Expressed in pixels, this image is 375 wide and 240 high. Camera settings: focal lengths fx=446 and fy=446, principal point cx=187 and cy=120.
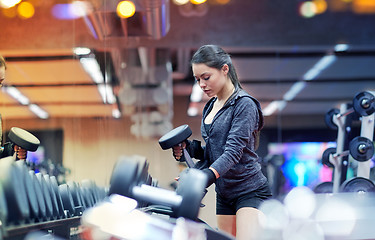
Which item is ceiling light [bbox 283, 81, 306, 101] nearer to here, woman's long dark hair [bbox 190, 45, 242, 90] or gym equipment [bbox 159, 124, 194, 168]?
woman's long dark hair [bbox 190, 45, 242, 90]

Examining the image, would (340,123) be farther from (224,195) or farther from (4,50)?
(4,50)

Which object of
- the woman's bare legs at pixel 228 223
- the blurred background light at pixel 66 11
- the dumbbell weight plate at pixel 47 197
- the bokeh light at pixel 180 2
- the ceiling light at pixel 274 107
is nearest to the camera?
the dumbbell weight plate at pixel 47 197

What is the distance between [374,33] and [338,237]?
5.73 meters

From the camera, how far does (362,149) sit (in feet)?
13.4

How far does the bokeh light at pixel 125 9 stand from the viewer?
4.47m

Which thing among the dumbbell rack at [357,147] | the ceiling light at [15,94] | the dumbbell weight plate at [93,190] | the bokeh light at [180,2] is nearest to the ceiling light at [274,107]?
the bokeh light at [180,2]

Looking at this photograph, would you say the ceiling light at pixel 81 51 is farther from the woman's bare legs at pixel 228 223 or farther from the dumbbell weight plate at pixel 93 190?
the woman's bare legs at pixel 228 223

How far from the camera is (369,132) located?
4.24 m

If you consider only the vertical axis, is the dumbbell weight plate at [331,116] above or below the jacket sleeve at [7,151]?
above

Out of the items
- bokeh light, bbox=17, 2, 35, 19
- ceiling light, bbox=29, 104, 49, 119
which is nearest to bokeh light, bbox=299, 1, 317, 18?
bokeh light, bbox=17, 2, 35, 19

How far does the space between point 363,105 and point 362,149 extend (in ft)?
1.36

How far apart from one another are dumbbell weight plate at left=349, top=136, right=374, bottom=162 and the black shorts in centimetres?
270

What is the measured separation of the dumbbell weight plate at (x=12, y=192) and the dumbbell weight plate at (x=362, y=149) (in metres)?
3.53

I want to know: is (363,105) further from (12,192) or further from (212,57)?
(12,192)
